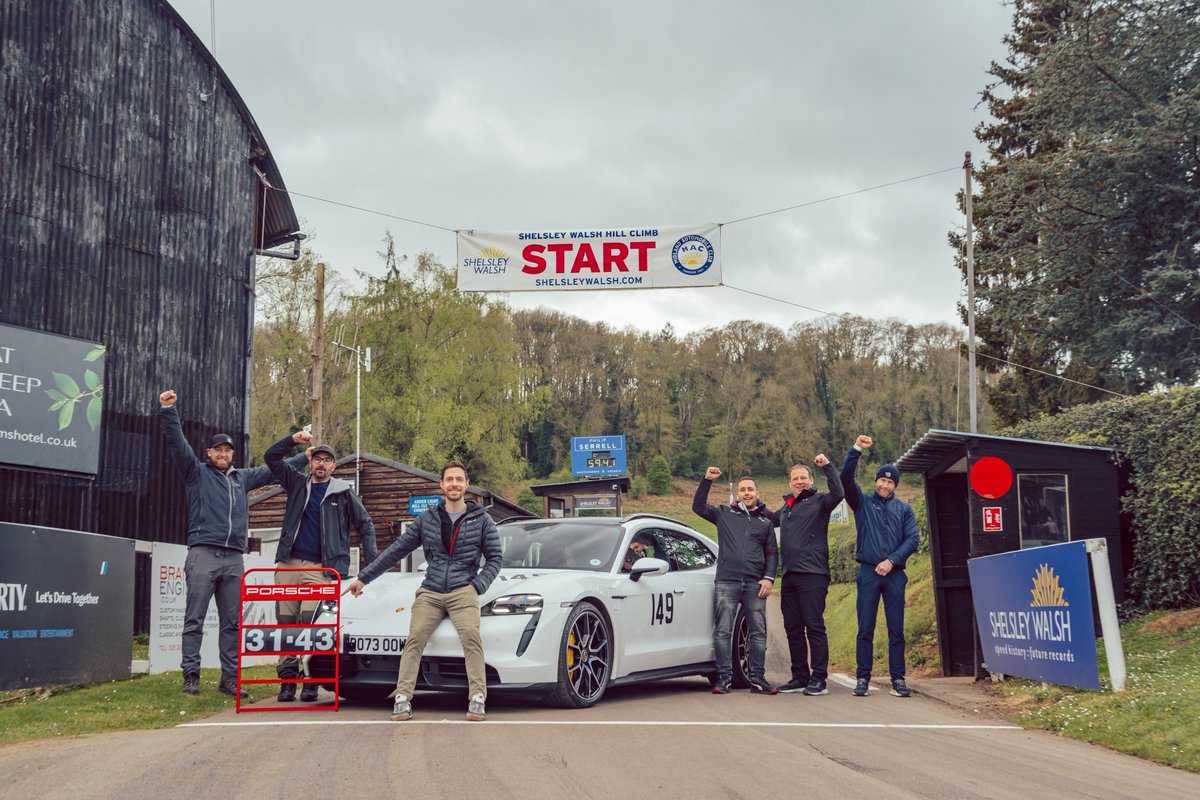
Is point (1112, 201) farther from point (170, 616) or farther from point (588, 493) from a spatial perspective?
point (588, 493)

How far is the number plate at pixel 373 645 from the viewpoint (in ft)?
28.1

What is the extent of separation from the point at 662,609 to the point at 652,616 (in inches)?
8.3

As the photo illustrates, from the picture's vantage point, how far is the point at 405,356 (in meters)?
59.7

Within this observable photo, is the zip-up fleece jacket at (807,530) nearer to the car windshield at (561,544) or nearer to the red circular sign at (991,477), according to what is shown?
the car windshield at (561,544)

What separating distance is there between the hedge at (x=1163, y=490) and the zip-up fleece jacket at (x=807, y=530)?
4.16 metres

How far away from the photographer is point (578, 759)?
6.39 m

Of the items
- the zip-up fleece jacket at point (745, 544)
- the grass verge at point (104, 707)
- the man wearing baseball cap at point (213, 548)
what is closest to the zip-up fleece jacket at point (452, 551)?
the grass verge at point (104, 707)

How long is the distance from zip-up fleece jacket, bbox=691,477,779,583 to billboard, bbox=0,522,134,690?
5.52 meters

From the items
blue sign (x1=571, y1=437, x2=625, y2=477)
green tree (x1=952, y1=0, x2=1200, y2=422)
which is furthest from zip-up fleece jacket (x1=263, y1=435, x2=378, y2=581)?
blue sign (x1=571, y1=437, x2=625, y2=477)

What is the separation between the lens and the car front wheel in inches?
340

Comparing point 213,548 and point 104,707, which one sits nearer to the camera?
point 104,707

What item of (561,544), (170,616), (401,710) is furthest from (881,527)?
(170,616)

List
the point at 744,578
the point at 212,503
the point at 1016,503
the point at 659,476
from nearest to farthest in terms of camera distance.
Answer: the point at 212,503 → the point at 744,578 → the point at 1016,503 → the point at 659,476

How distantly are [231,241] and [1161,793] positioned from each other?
69.1 feet
